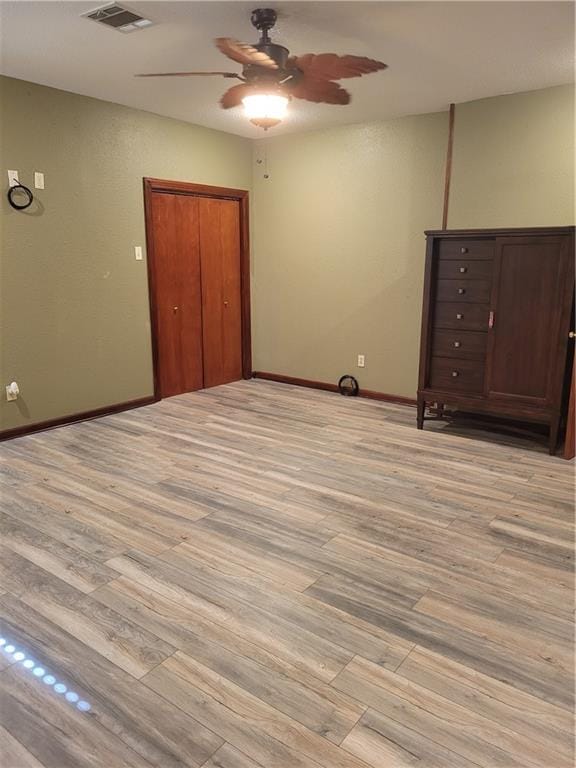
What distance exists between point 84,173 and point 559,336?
369cm

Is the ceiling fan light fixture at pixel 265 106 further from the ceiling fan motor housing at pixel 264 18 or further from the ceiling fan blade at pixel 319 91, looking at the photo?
the ceiling fan motor housing at pixel 264 18

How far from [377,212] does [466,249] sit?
Result: 1.27 meters

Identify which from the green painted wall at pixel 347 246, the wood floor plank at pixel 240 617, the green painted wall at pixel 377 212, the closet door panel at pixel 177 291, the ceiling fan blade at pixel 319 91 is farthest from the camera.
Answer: the closet door panel at pixel 177 291

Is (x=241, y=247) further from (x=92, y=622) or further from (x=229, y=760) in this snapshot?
(x=229, y=760)

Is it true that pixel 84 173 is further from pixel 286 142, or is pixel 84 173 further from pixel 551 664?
pixel 551 664

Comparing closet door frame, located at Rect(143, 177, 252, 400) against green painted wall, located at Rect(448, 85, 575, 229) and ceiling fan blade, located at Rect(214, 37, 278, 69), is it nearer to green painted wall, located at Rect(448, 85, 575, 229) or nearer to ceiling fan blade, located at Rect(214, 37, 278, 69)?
ceiling fan blade, located at Rect(214, 37, 278, 69)

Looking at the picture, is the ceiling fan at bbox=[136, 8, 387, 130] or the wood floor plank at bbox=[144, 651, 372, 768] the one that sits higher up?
the ceiling fan at bbox=[136, 8, 387, 130]

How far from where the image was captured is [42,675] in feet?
5.83

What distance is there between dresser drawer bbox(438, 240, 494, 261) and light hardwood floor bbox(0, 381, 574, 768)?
1372 mm

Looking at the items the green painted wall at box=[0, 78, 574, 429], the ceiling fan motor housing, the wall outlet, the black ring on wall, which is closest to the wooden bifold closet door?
the green painted wall at box=[0, 78, 574, 429]

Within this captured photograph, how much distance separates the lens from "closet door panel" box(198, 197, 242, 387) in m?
5.35

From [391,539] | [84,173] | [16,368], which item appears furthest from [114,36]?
[391,539]

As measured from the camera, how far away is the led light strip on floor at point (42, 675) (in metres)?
1.67

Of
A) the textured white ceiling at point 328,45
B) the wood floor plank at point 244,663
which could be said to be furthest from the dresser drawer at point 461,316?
the wood floor plank at point 244,663
